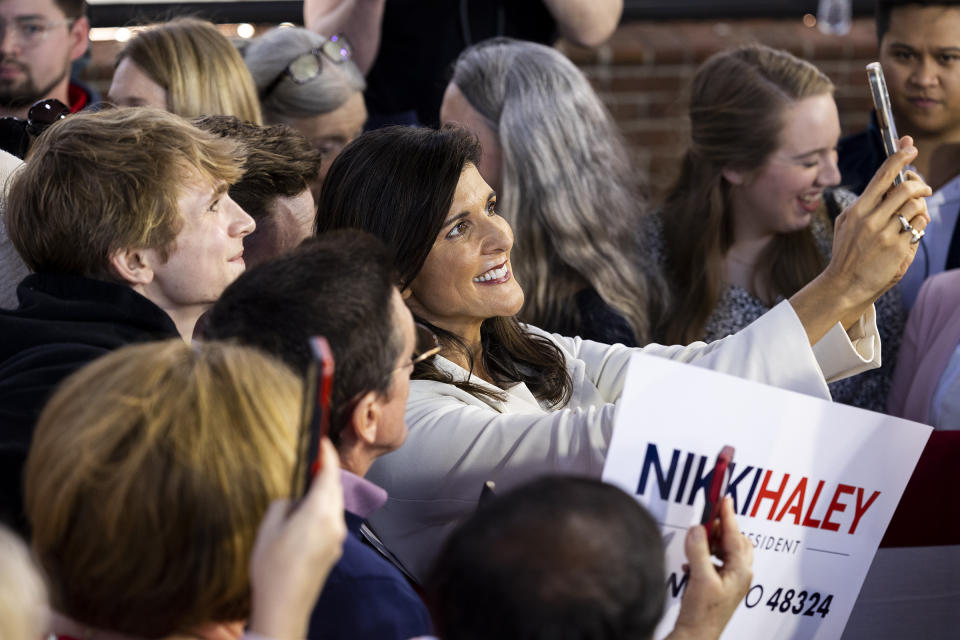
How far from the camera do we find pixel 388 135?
2238 millimetres

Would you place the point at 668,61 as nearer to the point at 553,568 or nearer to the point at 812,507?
the point at 812,507

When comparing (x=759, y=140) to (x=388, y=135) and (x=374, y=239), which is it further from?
(x=374, y=239)

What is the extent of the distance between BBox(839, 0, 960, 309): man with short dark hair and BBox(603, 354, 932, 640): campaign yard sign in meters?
1.82

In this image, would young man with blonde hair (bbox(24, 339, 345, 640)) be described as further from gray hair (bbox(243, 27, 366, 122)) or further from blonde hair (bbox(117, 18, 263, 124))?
gray hair (bbox(243, 27, 366, 122))

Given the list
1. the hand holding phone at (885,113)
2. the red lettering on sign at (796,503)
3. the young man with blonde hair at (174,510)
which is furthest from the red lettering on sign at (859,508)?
the young man with blonde hair at (174,510)

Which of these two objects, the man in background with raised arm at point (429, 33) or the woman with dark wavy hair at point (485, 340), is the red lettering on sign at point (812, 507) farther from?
the man in background with raised arm at point (429, 33)

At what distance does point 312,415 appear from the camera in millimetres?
1272

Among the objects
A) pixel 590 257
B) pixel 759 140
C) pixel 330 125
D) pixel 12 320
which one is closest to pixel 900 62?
pixel 759 140

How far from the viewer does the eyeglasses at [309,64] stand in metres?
3.46

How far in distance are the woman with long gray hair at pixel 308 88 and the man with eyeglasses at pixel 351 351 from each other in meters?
1.79

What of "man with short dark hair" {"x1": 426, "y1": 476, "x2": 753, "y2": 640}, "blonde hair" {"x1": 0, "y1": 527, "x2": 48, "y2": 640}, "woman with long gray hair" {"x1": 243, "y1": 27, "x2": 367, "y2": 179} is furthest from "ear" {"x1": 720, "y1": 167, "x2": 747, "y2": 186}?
"blonde hair" {"x1": 0, "y1": 527, "x2": 48, "y2": 640}

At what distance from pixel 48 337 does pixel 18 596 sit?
2.72 feet

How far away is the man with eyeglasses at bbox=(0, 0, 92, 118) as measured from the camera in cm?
334

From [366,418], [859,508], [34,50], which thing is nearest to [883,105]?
[859,508]
